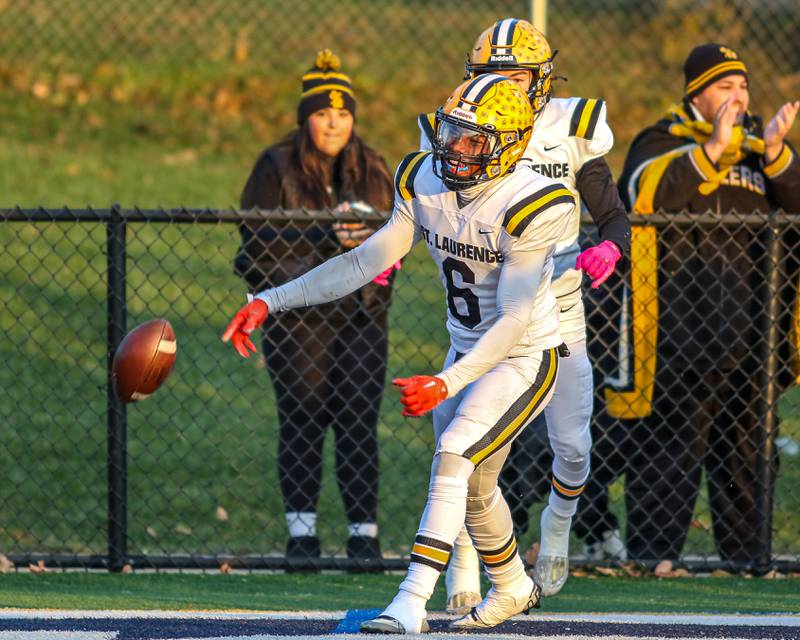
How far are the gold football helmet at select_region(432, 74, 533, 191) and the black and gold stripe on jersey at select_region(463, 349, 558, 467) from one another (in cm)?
65

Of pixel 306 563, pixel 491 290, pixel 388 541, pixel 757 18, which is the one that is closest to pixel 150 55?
pixel 757 18

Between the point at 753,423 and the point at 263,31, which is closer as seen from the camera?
the point at 753,423

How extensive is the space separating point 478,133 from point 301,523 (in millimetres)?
2298

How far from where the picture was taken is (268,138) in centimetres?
1271

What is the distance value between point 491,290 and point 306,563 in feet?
6.18

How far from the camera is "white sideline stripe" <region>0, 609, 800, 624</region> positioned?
466cm

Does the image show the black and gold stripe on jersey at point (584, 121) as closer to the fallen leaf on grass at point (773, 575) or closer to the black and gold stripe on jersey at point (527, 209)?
the black and gold stripe on jersey at point (527, 209)

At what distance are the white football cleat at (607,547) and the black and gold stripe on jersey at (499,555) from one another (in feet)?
4.69

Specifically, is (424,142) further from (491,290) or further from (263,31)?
(263,31)

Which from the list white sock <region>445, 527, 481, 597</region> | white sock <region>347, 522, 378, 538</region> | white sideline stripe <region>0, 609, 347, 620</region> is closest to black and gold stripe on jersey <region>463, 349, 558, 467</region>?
white sock <region>445, 527, 481, 597</region>

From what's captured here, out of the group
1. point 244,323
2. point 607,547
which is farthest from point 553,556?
point 244,323

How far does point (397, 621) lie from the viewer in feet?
13.5

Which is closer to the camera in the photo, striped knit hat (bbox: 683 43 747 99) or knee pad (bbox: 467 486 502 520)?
knee pad (bbox: 467 486 502 520)

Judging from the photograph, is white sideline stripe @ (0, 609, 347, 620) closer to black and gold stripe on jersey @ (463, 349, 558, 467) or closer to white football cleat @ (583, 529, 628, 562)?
black and gold stripe on jersey @ (463, 349, 558, 467)
